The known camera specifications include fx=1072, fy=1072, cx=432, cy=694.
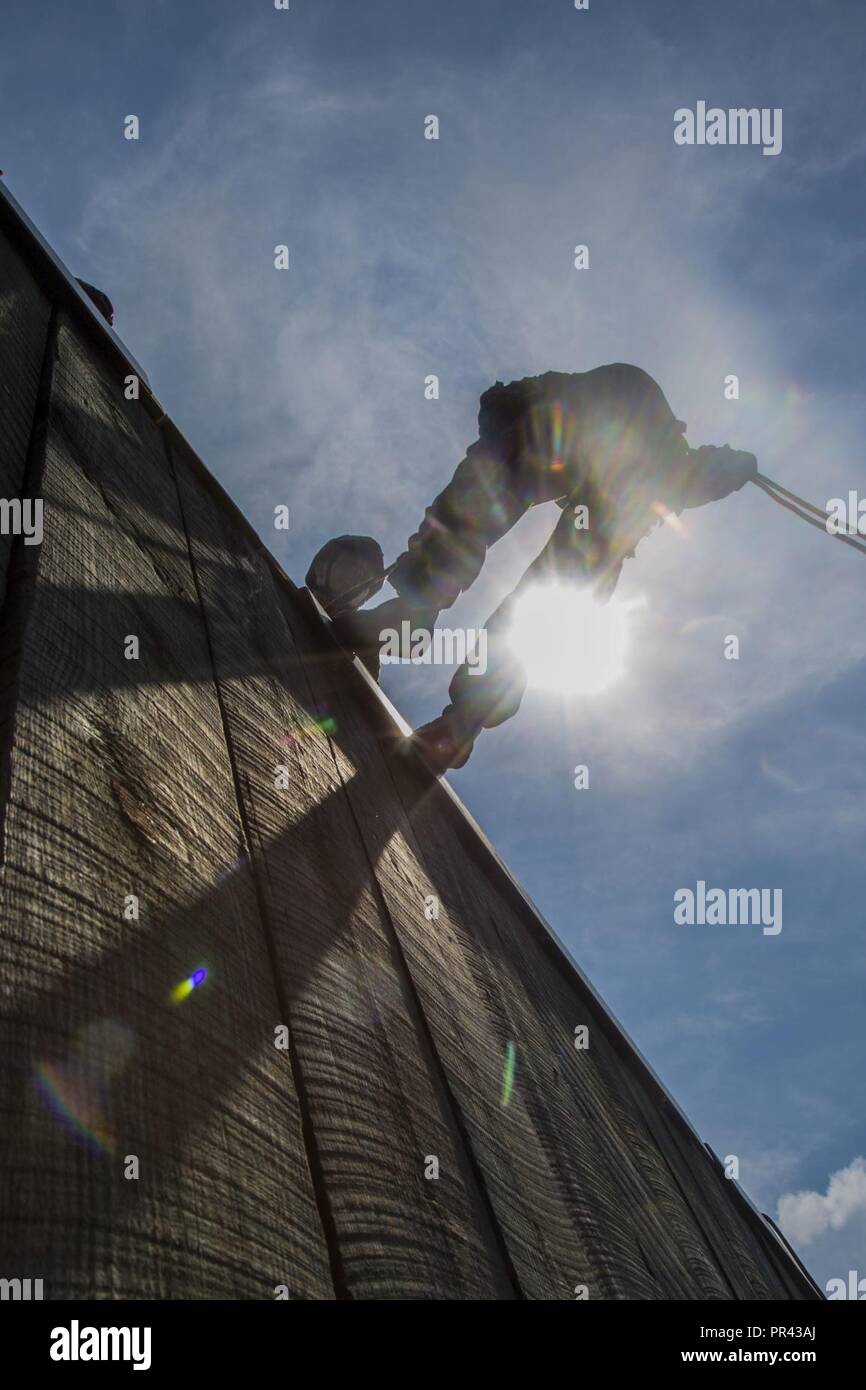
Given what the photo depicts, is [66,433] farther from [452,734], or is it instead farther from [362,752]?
[452,734]

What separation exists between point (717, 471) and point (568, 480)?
63 cm

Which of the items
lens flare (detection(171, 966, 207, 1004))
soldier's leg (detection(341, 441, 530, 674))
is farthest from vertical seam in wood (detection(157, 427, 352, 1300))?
soldier's leg (detection(341, 441, 530, 674))

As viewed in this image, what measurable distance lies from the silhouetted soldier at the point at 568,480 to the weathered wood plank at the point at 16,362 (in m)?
2.00

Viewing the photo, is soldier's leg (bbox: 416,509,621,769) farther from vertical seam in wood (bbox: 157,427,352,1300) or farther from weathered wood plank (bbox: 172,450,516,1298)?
vertical seam in wood (bbox: 157,427,352,1300)

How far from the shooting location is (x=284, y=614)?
235 centimetres

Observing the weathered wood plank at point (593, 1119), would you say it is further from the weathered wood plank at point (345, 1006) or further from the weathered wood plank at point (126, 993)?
the weathered wood plank at point (126, 993)

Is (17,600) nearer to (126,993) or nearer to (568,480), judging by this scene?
(126,993)

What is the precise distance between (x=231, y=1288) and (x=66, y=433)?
1.19m

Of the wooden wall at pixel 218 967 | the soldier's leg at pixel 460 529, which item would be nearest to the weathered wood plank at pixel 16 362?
the wooden wall at pixel 218 967

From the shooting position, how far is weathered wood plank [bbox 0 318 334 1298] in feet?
2.14

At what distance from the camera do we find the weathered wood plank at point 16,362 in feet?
4.18

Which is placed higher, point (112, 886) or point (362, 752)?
point (362, 752)

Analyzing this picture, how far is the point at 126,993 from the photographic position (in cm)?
81
